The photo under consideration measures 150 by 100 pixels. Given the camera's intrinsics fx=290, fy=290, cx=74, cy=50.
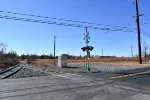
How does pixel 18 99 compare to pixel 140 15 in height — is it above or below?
below

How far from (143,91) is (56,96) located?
4.61 metres

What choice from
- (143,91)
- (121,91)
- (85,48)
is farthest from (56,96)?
(85,48)

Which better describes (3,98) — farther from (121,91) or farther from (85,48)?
(85,48)

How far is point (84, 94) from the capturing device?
45.6 ft

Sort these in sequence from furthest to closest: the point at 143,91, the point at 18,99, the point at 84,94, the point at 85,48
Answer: the point at 85,48, the point at 143,91, the point at 84,94, the point at 18,99

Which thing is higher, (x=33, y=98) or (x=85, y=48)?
(x=85, y=48)

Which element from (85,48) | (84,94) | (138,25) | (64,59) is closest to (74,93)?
(84,94)

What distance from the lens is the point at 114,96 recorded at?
13312 mm

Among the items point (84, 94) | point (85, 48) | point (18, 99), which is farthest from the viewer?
point (85, 48)

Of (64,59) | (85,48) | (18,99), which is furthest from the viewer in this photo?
(64,59)

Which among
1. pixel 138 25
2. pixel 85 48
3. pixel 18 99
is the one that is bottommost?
pixel 18 99

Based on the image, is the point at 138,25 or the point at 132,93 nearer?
the point at 132,93

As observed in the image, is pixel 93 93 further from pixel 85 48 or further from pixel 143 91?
pixel 85 48

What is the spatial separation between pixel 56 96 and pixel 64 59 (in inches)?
1408
